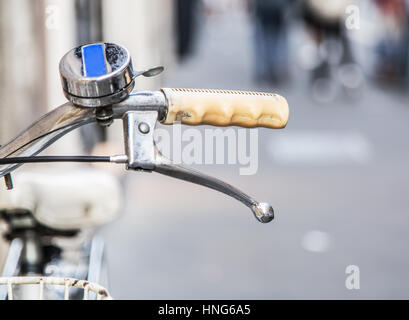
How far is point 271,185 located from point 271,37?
16.4 ft

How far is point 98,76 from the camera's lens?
48.3 inches

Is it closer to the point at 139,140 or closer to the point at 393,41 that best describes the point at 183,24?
the point at 393,41

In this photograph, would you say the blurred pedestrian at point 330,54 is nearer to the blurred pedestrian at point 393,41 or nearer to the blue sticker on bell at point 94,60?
the blurred pedestrian at point 393,41

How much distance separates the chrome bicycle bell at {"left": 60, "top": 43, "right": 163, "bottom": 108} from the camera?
1.23m

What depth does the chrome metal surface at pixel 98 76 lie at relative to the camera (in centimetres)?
123

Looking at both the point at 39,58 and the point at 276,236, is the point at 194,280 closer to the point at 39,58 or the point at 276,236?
the point at 276,236

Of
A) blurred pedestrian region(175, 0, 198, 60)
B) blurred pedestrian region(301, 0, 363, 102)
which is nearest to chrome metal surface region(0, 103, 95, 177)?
blurred pedestrian region(301, 0, 363, 102)

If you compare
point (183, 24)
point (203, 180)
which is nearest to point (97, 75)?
point (203, 180)

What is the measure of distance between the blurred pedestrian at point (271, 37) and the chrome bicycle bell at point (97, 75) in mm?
9300

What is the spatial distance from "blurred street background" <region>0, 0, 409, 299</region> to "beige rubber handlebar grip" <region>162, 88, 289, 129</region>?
76 centimetres

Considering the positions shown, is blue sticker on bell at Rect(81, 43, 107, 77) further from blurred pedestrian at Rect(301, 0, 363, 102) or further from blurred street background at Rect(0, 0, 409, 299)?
blurred pedestrian at Rect(301, 0, 363, 102)

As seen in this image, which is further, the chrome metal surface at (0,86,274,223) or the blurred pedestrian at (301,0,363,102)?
the blurred pedestrian at (301,0,363,102)

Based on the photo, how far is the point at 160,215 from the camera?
5.32 m

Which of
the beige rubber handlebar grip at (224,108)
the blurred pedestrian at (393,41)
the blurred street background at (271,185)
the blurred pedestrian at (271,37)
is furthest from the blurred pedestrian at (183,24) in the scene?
the beige rubber handlebar grip at (224,108)
